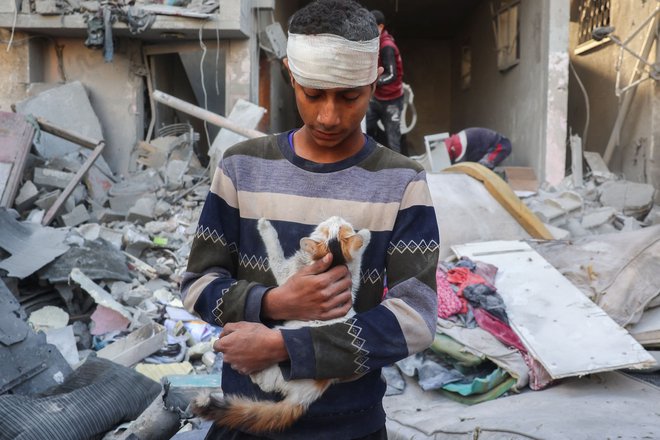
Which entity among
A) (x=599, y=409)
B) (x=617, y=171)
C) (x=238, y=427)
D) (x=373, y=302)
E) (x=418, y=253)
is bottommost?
(x=617, y=171)

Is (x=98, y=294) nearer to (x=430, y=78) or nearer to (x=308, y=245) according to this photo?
(x=308, y=245)

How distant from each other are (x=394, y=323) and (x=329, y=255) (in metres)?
0.18

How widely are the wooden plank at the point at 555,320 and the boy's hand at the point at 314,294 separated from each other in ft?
8.51

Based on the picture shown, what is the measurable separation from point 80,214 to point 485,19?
959 centimetres

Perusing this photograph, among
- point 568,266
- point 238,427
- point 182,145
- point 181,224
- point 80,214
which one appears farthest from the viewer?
point 182,145

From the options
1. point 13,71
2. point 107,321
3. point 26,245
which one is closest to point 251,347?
point 107,321

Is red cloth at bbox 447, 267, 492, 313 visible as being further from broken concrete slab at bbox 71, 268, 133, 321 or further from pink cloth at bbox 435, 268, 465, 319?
broken concrete slab at bbox 71, 268, 133, 321

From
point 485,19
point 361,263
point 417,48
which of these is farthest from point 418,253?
point 417,48

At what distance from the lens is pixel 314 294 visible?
1.14 meters

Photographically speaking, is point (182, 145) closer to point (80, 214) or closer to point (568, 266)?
point (80, 214)

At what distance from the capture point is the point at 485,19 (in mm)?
12453

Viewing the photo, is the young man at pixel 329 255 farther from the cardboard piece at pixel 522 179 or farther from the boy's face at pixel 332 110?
the cardboard piece at pixel 522 179

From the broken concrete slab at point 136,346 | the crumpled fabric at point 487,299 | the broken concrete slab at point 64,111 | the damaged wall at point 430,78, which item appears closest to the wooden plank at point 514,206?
the crumpled fabric at point 487,299

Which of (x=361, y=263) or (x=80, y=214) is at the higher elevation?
(x=361, y=263)
